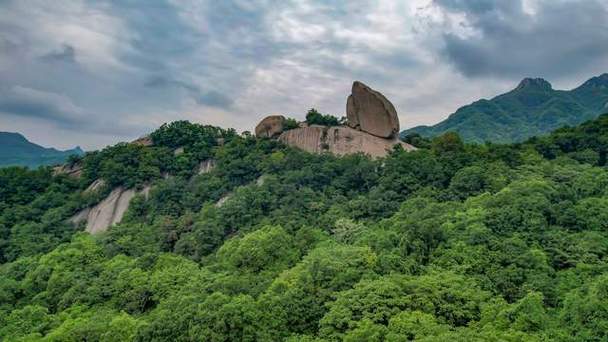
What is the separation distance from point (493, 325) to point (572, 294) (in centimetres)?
327

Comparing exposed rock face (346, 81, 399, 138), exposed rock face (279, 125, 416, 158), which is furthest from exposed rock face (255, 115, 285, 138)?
exposed rock face (346, 81, 399, 138)

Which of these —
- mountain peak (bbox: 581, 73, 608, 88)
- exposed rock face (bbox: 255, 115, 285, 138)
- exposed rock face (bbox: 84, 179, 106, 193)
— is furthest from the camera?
mountain peak (bbox: 581, 73, 608, 88)

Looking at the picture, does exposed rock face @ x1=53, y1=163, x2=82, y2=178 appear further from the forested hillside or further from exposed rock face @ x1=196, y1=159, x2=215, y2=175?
exposed rock face @ x1=196, y1=159, x2=215, y2=175

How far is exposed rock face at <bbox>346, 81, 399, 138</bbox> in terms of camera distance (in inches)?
1620

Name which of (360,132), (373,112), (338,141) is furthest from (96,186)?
(373,112)

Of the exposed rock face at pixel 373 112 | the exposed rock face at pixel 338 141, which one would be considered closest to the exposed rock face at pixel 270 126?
the exposed rock face at pixel 338 141

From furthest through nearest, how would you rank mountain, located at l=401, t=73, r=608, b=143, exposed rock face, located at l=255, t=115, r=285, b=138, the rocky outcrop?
mountain, located at l=401, t=73, r=608, b=143 → exposed rock face, located at l=255, t=115, r=285, b=138 → the rocky outcrop

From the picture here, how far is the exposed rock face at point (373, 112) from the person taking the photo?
41156 millimetres

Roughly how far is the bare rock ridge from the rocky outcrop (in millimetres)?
14003

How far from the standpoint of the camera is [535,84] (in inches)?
4188

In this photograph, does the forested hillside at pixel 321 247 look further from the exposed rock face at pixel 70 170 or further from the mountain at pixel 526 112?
the mountain at pixel 526 112

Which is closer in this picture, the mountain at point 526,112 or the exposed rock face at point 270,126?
the exposed rock face at point 270,126

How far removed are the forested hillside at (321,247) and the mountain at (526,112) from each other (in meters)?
46.1

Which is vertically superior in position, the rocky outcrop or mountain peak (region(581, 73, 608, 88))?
mountain peak (region(581, 73, 608, 88))
